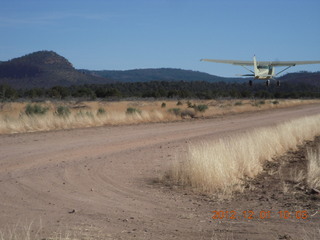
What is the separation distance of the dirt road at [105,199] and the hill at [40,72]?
305 ft

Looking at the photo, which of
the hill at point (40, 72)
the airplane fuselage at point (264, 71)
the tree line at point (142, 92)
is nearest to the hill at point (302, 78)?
the tree line at point (142, 92)

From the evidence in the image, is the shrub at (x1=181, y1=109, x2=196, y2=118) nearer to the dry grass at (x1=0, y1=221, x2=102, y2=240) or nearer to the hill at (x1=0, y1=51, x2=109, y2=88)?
the dry grass at (x1=0, y1=221, x2=102, y2=240)

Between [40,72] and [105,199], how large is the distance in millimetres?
109860

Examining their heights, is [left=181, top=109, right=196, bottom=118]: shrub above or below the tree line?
below

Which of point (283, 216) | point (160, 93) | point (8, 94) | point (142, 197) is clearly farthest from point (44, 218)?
point (160, 93)

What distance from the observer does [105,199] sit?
28.0ft

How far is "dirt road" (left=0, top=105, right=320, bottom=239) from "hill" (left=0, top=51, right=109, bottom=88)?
3661 inches

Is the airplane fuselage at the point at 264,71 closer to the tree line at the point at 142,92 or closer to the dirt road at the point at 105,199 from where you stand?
the dirt road at the point at 105,199

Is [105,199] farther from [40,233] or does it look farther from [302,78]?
[302,78]

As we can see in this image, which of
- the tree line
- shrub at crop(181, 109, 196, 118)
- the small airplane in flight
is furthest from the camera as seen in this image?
the tree line

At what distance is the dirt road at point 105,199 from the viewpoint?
6.84m

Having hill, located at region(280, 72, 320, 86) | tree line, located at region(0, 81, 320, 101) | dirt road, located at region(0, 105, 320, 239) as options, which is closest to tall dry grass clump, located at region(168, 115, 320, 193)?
dirt road, located at region(0, 105, 320, 239)

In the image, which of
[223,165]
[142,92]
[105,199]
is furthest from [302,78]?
[105,199]

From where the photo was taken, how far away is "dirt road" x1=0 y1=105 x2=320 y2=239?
269 inches
